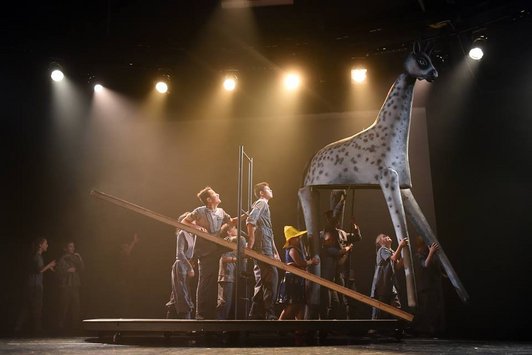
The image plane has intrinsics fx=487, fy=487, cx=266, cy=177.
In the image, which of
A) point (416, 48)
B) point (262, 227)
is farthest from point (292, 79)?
point (262, 227)

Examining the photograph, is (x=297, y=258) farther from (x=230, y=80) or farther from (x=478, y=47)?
(x=478, y=47)

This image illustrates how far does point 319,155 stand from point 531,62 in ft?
11.2

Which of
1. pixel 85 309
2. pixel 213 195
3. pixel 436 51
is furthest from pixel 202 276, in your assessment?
pixel 436 51

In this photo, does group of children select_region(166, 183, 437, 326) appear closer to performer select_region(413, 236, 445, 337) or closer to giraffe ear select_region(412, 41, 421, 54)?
performer select_region(413, 236, 445, 337)

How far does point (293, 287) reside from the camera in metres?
5.44

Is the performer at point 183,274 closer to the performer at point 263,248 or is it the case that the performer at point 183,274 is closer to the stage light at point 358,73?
the performer at point 263,248

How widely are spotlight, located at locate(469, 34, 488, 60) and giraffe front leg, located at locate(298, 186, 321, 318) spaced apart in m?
2.72

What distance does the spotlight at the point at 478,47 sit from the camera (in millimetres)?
5992

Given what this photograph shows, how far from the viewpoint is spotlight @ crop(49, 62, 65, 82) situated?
273 inches

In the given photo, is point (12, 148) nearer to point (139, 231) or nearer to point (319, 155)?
point (139, 231)

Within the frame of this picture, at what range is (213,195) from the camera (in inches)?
245

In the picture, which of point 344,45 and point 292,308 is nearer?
point 292,308

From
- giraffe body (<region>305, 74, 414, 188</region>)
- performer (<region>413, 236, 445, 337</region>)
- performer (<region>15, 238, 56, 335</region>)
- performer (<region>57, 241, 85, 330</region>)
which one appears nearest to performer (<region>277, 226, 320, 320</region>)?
giraffe body (<region>305, 74, 414, 188</region>)

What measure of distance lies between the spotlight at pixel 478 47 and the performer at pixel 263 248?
3187 millimetres
